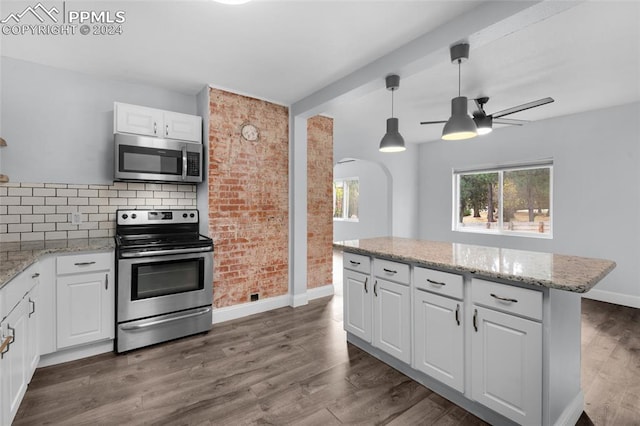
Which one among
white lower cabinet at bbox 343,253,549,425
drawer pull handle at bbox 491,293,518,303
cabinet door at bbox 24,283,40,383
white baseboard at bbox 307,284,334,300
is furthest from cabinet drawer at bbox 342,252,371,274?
A: cabinet door at bbox 24,283,40,383

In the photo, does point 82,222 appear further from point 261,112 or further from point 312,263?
point 312,263

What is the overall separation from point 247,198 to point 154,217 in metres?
0.98

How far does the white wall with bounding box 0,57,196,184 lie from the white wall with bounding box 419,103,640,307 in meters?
5.49

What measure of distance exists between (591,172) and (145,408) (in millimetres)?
5619

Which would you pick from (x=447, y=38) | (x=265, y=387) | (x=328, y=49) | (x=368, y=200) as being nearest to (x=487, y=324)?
(x=265, y=387)

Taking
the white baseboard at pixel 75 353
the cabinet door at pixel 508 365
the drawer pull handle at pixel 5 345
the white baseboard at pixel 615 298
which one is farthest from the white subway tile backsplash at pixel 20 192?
the white baseboard at pixel 615 298

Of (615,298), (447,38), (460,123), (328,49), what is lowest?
(615,298)

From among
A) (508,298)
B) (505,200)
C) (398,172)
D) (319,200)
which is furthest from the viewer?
(398,172)

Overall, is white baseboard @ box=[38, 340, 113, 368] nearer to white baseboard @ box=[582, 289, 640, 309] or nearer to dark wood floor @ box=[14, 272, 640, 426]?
dark wood floor @ box=[14, 272, 640, 426]

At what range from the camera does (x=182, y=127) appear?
320 centimetres

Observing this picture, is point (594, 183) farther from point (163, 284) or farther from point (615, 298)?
point (163, 284)

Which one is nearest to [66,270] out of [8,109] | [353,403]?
[8,109]

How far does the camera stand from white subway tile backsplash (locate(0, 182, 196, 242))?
8.77 feet

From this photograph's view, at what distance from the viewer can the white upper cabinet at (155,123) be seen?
2.88 meters
